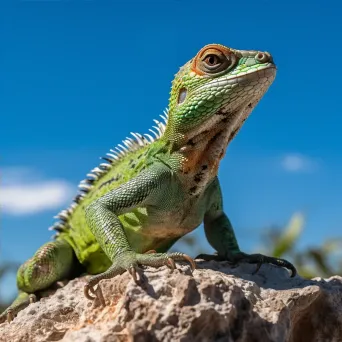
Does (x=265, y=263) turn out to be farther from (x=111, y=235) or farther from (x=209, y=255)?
(x=111, y=235)

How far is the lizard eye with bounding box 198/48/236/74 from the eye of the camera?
19.8ft

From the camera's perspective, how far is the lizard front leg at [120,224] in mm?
4965

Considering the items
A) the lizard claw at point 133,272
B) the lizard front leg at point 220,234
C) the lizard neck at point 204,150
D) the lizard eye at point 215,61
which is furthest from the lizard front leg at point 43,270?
the lizard eye at point 215,61

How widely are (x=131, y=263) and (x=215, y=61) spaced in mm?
2327

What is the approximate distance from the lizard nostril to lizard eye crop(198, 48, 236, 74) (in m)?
0.24

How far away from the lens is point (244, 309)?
4.47 meters

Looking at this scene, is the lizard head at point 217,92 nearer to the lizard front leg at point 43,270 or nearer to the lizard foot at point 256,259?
the lizard foot at point 256,259

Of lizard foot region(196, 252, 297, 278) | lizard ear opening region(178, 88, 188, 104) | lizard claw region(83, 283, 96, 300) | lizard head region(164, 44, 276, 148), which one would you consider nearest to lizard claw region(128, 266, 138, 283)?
lizard claw region(83, 283, 96, 300)

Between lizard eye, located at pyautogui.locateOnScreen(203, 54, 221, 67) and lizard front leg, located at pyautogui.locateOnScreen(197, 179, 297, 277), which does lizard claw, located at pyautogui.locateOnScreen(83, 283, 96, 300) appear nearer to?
lizard front leg, located at pyautogui.locateOnScreen(197, 179, 297, 277)

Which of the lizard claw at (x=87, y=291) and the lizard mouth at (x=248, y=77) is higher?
the lizard mouth at (x=248, y=77)

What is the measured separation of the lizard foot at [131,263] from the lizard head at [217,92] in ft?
5.22

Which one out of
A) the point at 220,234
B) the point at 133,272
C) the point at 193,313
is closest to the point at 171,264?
the point at 133,272

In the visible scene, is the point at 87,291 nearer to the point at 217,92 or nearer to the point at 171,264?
the point at 171,264

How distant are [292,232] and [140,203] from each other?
27.2ft
